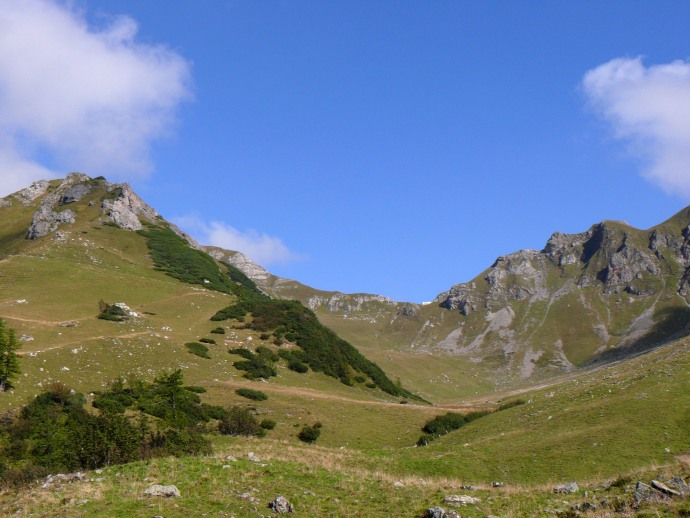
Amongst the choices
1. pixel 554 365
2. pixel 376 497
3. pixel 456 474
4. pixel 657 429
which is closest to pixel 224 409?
pixel 456 474

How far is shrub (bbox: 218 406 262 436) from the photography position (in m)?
45.5

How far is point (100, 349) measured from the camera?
60156 mm

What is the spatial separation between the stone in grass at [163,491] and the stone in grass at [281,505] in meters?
3.58

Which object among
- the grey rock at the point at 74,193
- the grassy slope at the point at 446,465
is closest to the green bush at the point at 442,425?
the grassy slope at the point at 446,465

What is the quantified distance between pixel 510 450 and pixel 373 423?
24403mm

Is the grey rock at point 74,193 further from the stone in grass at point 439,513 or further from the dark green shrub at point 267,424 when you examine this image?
the stone in grass at point 439,513

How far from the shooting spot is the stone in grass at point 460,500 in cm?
1967

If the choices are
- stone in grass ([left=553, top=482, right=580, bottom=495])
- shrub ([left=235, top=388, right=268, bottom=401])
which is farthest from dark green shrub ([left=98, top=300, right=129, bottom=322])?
stone in grass ([left=553, top=482, right=580, bottom=495])

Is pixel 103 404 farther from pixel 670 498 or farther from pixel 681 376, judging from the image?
pixel 681 376

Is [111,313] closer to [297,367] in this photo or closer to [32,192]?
[297,367]

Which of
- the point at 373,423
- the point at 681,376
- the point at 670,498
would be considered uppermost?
the point at 681,376

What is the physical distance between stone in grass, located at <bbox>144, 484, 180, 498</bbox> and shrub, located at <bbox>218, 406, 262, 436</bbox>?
27.1m

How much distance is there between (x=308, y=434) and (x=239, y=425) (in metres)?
7.35

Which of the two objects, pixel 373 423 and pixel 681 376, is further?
pixel 373 423
